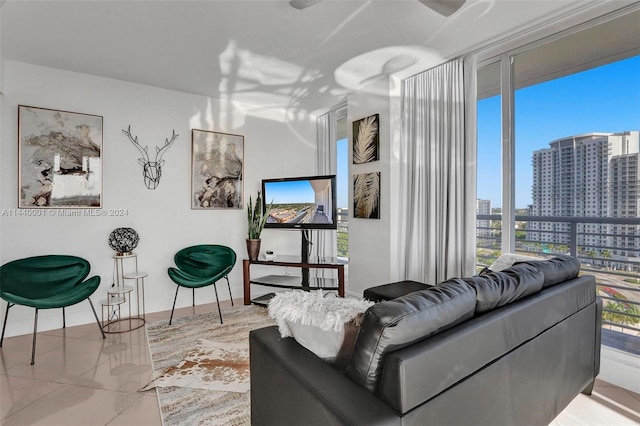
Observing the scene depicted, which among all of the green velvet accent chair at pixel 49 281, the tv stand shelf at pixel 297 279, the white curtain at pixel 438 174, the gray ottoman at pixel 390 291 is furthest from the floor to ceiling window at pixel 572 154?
the green velvet accent chair at pixel 49 281

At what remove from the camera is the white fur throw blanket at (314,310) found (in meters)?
1.25

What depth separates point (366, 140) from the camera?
396cm

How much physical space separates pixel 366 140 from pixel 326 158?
1.17 metres

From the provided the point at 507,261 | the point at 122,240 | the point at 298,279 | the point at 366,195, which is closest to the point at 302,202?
the point at 366,195

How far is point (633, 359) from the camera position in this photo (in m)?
2.23

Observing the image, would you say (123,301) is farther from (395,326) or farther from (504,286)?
(504,286)

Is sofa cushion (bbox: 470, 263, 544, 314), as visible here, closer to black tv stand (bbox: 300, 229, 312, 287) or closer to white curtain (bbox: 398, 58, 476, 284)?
white curtain (bbox: 398, 58, 476, 284)

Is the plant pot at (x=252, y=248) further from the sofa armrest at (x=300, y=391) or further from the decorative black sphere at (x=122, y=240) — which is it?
the sofa armrest at (x=300, y=391)

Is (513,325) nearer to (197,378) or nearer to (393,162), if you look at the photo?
(197,378)

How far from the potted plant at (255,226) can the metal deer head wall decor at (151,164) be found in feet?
3.79

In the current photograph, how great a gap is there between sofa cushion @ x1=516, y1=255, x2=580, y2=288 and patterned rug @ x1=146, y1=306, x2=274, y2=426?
1.81 meters

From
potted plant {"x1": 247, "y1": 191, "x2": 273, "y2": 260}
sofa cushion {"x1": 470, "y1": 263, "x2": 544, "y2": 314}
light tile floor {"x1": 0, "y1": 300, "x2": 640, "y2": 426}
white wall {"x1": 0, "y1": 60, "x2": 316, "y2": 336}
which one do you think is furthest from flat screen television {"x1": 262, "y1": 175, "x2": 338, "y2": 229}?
sofa cushion {"x1": 470, "y1": 263, "x2": 544, "y2": 314}

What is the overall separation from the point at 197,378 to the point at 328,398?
5.59ft

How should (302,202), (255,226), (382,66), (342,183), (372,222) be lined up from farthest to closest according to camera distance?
(342,183)
(255,226)
(302,202)
(372,222)
(382,66)
